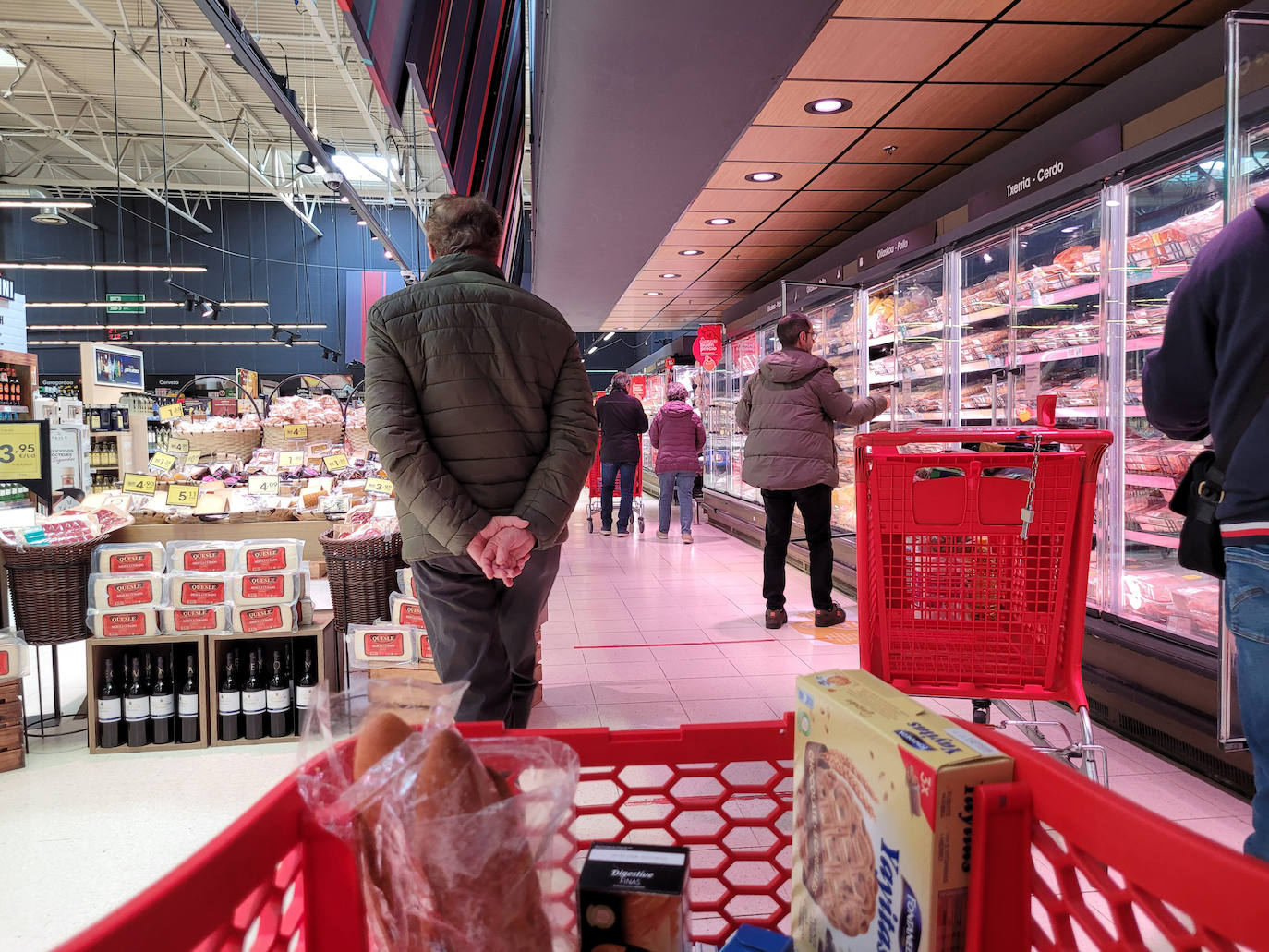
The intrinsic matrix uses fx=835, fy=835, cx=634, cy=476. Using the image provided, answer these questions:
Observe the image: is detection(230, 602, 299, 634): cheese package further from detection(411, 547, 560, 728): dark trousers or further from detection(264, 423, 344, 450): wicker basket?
detection(264, 423, 344, 450): wicker basket

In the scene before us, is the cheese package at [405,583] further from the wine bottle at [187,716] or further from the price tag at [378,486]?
the price tag at [378,486]

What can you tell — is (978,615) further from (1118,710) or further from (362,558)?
(362,558)

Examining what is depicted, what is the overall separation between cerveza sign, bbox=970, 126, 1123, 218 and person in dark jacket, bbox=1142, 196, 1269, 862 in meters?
2.49

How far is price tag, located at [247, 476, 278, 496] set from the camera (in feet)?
19.1

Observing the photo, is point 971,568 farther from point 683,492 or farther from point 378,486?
point 683,492

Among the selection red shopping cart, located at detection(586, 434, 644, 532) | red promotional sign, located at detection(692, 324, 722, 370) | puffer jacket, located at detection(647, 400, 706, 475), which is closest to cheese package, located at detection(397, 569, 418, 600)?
→ puffer jacket, located at detection(647, 400, 706, 475)

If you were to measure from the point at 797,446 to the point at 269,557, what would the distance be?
294 cm

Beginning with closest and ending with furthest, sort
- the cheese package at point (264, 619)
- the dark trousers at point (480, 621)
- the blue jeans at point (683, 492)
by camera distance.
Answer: the dark trousers at point (480, 621)
the cheese package at point (264, 619)
the blue jeans at point (683, 492)

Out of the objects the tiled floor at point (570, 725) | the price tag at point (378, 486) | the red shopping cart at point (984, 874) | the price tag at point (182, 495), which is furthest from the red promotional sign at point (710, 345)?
the red shopping cart at point (984, 874)

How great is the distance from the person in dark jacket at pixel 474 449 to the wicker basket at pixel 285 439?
632cm

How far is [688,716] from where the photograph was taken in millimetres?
3535

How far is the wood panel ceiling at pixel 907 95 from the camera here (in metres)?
3.79

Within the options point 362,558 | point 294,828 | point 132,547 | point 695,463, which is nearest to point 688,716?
point 362,558

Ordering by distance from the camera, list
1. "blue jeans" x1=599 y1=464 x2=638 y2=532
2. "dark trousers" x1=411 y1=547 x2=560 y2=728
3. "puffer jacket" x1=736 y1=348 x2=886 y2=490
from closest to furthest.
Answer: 1. "dark trousers" x1=411 y1=547 x2=560 y2=728
2. "puffer jacket" x1=736 y1=348 x2=886 y2=490
3. "blue jeans" x1=599 y1=464 x2=638 y2=532
